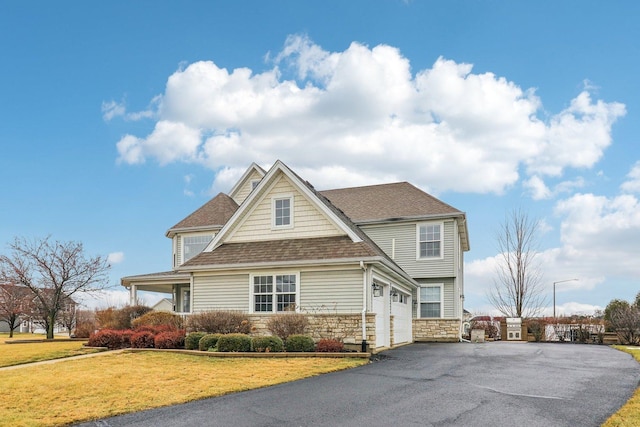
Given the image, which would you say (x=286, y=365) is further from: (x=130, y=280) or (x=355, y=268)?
(x=130, y=280)

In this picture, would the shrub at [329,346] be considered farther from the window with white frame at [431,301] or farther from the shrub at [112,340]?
the window with white frame at [431,301]

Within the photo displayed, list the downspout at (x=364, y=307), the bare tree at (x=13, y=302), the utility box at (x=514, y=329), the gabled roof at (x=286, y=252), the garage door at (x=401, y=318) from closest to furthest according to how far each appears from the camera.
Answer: the downspout at (x=364, y=307) → the gabled roof at (x=286, y=252) → the garage door at (x=401, y=318) → the utility box at (x=514, y=329) → the bare tree at (x=13, y=302)

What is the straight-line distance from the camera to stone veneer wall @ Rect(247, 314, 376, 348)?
1834 centimetres

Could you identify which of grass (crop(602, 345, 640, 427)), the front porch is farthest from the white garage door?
the front porch

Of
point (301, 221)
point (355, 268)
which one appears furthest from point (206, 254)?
point (355, 268)

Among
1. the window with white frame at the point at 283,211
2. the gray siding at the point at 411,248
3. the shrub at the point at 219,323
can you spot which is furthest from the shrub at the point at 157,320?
the gray siding at the point at 411,248

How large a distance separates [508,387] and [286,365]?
572 centimetres

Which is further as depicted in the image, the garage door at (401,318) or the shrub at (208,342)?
the garage door at (401,318)

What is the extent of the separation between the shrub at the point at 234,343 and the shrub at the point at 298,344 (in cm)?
123

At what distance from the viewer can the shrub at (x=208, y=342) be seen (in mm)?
17484

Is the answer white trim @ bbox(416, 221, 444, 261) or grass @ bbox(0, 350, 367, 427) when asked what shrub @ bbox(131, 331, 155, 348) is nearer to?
grass @ bbox(0, 350, 367, 427)

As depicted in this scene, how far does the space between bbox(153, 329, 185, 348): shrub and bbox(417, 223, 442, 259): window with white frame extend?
14090 mm

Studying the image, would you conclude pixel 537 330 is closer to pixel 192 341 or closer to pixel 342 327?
pixel 342 327

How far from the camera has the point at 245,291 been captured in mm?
20828
